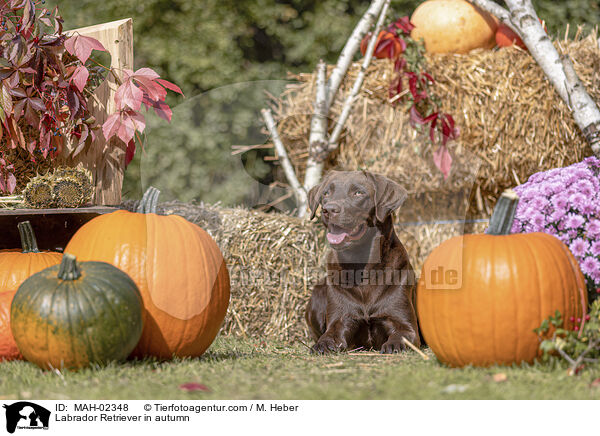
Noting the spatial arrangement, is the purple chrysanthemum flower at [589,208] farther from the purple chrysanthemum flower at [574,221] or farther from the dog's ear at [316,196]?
the dog's ear at [316,196]

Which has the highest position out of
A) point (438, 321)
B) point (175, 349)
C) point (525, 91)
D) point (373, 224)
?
point (525, 91)

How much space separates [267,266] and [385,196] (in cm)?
108

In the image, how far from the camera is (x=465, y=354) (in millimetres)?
2555

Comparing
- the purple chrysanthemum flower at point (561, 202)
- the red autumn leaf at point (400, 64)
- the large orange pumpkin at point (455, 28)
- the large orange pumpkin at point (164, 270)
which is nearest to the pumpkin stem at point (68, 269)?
the large orange pumpkin at point (164, 270)

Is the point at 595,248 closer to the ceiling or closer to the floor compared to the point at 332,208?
closer to the floor

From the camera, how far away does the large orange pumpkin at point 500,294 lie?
2.45 m

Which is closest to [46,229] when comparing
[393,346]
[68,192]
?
[68,192]

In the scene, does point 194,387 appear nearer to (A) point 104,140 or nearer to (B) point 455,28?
(A) point 104,140

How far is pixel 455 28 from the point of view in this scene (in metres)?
4.82

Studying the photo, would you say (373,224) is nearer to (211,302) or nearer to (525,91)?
(211,302)

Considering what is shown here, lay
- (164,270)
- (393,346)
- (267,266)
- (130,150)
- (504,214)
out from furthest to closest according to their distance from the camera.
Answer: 1. (267,266)
2. (130,150)
3. (393,346)
4. (164,270)
5. (504,214)

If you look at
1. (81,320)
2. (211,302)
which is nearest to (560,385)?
(211,302)

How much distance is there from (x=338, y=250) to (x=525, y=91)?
79.0 inches

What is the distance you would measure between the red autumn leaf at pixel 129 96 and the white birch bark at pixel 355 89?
1.78 meters
